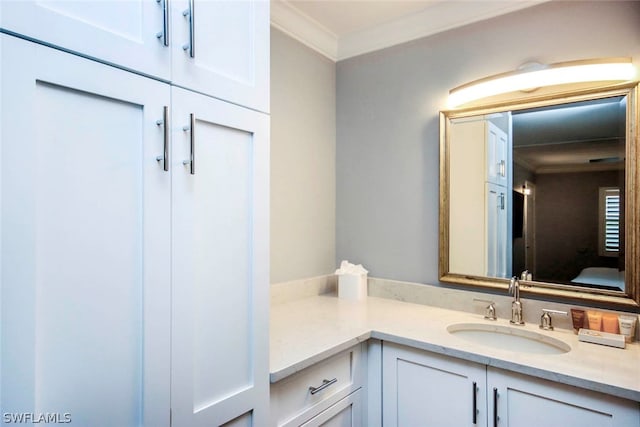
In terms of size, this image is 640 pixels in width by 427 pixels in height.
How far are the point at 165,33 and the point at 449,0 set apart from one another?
5.09 ft

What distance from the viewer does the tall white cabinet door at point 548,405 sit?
1094 mm

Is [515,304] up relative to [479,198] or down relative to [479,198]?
down

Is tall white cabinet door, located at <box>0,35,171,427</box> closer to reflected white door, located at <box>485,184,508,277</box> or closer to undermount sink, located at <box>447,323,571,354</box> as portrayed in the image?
undermount sink, located at <box>447,323,571,354</box>

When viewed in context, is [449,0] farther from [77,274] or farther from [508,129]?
[77,274]

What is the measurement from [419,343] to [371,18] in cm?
166

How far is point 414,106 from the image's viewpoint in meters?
2.03

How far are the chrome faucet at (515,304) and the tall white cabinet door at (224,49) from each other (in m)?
1.31

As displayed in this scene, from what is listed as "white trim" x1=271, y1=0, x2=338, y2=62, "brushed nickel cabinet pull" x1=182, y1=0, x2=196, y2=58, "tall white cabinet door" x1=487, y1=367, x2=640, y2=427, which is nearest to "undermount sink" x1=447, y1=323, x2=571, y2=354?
"tall white cabinet door" x1=487, y1=367, x2=640, y2=427

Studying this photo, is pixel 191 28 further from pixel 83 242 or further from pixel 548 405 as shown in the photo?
pixel 548 405

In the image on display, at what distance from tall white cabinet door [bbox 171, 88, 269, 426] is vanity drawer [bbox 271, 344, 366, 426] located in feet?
0.35

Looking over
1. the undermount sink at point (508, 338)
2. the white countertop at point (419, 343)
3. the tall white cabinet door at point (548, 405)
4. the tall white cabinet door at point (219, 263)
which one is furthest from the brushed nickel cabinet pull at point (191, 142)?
the undermount sink at point (508, 338)

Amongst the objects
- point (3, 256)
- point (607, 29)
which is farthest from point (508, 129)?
point (3, 256)

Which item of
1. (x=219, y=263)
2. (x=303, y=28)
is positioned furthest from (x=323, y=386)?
(x=303, y=28)

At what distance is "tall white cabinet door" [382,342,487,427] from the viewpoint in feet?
4.34
